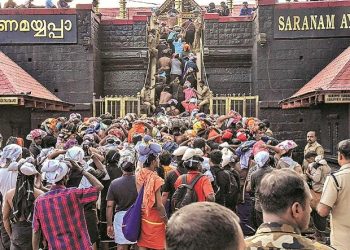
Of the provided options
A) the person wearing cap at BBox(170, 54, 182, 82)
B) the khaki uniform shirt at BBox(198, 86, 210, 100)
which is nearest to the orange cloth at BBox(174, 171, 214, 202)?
the khaki uniform shirt at BBox(198, 86, 210, 100)

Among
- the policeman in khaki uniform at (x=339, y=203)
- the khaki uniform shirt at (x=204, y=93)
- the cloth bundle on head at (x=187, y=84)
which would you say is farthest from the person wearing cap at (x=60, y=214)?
the cloth bundle on head at (x=187, y=84)

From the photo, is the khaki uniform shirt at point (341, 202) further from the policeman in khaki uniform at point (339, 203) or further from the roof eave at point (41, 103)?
the roof eave at point (41, 103)

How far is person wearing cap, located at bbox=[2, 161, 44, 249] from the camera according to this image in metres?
5.72

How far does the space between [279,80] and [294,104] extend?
8.54ft

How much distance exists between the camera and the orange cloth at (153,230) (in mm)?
6078

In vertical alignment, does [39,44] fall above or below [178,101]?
above

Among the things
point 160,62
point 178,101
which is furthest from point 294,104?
point 160,62

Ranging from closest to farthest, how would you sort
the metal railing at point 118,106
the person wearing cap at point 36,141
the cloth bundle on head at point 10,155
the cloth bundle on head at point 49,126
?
the cloth bundle on head at point 10,155 → the person wearing cap at point 36,141 → the cloth bundle on head at point 49,126 → the metal railing at point 118,106

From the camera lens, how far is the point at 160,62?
72.3ft

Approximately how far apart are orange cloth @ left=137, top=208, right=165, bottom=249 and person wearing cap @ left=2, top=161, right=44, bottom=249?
118 cm

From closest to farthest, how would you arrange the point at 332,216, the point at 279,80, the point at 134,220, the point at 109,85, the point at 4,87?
the point at 332,216, the point at 134,220, the point at 4,87, the point at 279,80, the point at 109,85

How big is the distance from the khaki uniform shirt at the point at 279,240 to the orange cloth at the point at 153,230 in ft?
10.8

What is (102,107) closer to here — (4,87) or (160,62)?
(160,62)

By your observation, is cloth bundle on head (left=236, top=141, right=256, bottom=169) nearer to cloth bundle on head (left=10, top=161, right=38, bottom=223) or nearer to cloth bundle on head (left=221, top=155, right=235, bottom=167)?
cloth bundle on head (left=221, top=155, right=235, bottom=167)
